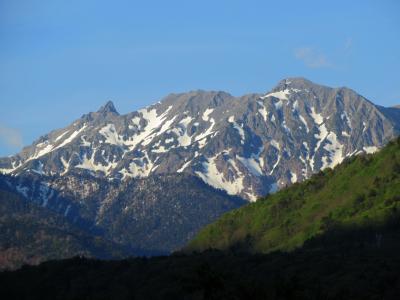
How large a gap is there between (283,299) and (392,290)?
2511 inches

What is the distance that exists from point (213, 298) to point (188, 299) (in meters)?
49.0

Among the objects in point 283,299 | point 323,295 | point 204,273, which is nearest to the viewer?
point 283,299

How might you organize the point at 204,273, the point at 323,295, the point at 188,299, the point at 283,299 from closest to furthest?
the point at 283,299
the point at 204,273
the point at 323,295
the point at 188,299

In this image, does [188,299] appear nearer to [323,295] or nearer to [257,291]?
[323,295]

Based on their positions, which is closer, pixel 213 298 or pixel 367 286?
pixel 213 298

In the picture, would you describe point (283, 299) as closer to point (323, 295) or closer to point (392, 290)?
point (323, 295)

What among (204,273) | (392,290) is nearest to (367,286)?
(392,290)

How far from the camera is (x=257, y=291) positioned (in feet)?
445

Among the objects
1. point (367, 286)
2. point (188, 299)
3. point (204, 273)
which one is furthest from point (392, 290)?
point (204, 273)

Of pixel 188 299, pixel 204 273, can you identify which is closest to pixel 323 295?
pixel 204 273

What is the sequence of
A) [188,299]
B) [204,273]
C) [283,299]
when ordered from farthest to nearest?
[188,299] → [204,273] → [283,299]

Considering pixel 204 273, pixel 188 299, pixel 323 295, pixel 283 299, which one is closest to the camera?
pixel 283 299

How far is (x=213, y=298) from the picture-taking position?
14138 centimetres

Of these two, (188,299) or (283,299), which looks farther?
(188,299)
